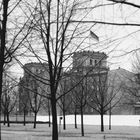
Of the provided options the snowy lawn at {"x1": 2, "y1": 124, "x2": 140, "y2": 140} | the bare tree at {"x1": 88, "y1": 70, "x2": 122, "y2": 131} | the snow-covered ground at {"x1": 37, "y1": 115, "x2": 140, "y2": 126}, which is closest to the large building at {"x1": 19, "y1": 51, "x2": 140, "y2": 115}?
the bare tree at {"x1": 88, "y1": 70, "x2": 122, "y2": 131}

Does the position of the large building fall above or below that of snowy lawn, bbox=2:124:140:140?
above

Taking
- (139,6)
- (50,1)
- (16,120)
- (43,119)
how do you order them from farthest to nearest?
(43,119), (16,120), (50,1), (139,6)

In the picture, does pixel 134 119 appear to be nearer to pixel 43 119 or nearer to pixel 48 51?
pixel 43 119

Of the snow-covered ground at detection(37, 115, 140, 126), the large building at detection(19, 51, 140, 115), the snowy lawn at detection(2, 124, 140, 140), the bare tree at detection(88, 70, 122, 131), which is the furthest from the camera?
the snow-covered ground at detection(37, 115, 140, 126)

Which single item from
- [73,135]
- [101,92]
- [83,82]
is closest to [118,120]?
[101,92]

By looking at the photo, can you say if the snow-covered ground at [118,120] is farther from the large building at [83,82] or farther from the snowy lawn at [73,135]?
the snowy lawn at [73,135]

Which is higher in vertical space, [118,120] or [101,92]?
[101,92]

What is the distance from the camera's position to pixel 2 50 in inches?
382

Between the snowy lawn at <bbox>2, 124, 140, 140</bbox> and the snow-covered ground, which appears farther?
the snow-covered ground

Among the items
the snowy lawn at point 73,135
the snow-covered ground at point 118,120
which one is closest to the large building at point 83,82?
the snowy lawn at point 73,135

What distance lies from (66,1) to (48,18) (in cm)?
93

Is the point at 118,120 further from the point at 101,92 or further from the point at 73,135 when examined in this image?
the point at 73,135

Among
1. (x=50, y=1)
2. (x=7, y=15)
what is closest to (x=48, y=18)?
(x=50, y=1)

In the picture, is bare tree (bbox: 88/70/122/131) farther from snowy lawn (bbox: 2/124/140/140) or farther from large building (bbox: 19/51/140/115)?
snowy lawn (bbox: 2/124/140/140)
